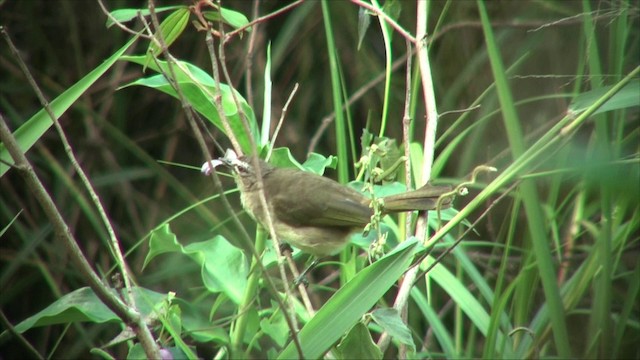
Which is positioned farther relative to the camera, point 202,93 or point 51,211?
point 202,93

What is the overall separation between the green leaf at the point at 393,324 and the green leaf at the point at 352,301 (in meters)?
0.05

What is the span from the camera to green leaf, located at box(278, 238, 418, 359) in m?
1.61

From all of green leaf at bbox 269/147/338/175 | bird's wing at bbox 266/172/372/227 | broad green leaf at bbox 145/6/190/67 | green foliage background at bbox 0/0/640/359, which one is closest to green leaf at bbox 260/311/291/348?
green leaf at bbox 269/147/338/175

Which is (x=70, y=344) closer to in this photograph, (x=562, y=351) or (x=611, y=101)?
(x=562, y=351)

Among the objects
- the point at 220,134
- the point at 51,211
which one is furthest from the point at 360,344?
the point at 220,134

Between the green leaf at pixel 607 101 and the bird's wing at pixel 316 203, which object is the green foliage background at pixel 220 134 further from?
the green leaf at pixel 607 101

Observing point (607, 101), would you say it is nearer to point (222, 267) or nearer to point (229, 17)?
point (229, 17)

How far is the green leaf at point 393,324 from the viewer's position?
1.62 metres

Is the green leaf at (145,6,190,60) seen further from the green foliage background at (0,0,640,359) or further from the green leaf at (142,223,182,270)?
the green foliage background at (0,0,640,359)

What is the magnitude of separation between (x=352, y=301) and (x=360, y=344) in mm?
95

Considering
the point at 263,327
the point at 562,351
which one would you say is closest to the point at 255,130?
the point at 263,327

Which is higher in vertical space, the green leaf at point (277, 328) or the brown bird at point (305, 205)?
the brown bird at point (305, 205)

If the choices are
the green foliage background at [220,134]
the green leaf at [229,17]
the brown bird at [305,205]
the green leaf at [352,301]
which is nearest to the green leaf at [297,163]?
the brown bird at [305,205]

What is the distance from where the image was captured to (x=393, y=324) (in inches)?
64.8
